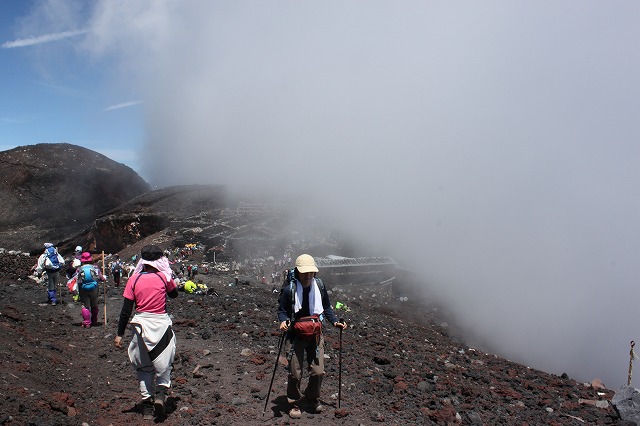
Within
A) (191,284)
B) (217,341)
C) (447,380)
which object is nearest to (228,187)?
(191,284)

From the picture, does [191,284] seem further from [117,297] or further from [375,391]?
[375,391]

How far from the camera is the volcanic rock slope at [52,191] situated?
18.8m

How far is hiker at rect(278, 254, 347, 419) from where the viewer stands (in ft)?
11.0

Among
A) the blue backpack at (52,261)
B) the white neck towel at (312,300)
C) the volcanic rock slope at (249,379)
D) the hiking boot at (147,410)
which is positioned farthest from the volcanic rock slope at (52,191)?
the white neck towel at (312,300)

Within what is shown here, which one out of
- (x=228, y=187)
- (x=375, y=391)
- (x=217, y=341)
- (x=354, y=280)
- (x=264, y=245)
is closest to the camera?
(x=375, y=391)

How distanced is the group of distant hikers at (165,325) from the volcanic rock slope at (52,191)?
56.6ft

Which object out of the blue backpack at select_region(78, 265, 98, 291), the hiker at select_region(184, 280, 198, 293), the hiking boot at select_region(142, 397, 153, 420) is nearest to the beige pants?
→ the hiking boot at select_region(142, 397, 153, 420)

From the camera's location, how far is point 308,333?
11.0 ft

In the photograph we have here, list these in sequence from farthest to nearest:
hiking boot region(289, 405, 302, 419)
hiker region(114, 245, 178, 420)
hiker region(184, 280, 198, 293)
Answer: hiker region(184, 280, 198, 293)
hiking boot region(289, 405, 302, 419)
hiker region(114, 245, 178, 420)

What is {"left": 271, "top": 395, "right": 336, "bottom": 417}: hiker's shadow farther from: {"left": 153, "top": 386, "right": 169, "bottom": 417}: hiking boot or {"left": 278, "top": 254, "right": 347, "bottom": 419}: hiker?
{"left": 153, "top": 386, "right": 169, "bottom": 417}: hiking boot

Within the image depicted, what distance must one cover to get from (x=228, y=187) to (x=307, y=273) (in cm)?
1537

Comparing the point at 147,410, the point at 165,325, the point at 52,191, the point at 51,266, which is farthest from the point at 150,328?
the point at 52,191

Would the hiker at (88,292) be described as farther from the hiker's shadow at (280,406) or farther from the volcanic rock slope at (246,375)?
the hiker's shadow at (280,406)

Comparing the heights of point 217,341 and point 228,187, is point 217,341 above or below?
below
